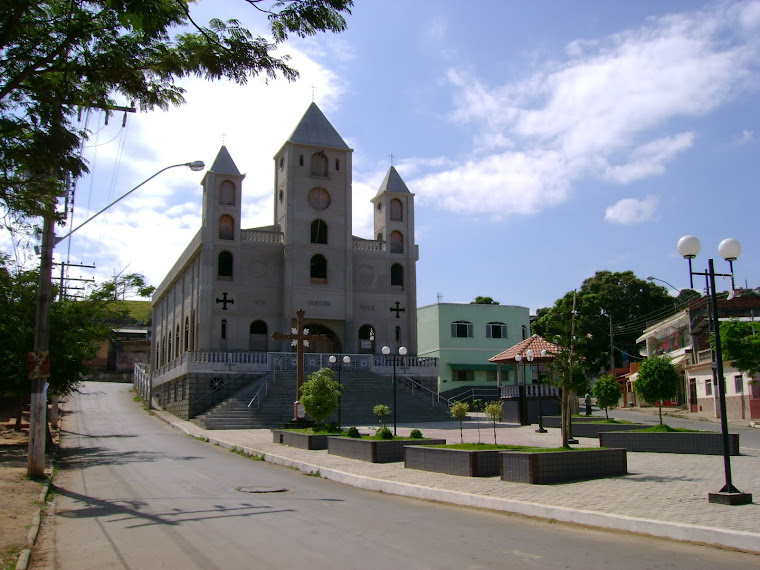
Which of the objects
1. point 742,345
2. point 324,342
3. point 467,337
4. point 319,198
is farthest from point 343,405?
point 467,337

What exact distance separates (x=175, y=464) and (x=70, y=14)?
1221 cm

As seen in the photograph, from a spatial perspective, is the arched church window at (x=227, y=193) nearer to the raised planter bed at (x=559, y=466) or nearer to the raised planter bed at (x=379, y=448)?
the raised planter bed at (x=379, y=448)

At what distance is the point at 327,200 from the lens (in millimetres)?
45062

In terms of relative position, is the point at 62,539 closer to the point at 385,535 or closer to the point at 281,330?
the point at 385,535

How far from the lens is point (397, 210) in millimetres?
47344

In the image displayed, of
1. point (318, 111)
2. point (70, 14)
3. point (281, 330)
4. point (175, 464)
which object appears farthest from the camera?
point (318, 111)

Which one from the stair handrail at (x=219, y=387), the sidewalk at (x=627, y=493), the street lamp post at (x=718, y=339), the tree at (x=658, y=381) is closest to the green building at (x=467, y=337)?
the stair handrail at (x=219, y=387)

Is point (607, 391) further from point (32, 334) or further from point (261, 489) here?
point (32, 334)

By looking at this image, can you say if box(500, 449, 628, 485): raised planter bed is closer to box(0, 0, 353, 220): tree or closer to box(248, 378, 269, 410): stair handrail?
box(0, 0, 353, 220): tree

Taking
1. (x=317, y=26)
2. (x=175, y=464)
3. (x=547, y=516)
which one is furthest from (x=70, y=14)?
(x=175, y=464)

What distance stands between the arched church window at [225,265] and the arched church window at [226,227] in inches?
41.6

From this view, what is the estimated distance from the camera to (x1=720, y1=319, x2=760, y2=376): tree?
105 ft

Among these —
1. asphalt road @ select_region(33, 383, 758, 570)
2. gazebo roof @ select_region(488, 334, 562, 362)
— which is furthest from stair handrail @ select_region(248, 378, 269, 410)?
asphalt road @ select_region(33, 383, 758, 570)

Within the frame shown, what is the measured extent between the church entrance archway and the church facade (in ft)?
0.22
